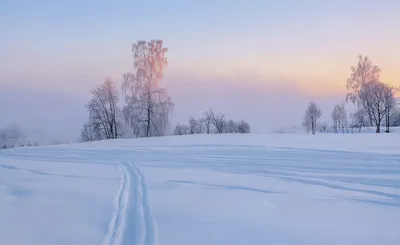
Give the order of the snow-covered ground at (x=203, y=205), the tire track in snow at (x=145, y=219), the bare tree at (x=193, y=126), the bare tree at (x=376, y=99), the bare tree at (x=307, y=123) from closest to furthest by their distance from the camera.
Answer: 1. the tire track in snow at (x=145, y=219)
2. the snow-covered ground at (x=203, y=205)
3. the bare tree at (x=376, y=99)
4. the bare tree at (x=193, y=126)
5. the bare tree at (x=307, y=123)

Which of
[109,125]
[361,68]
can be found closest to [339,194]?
[109,125]

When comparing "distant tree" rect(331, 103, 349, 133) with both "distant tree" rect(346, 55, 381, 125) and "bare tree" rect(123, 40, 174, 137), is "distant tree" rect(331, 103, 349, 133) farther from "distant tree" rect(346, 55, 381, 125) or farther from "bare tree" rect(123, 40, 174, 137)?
"bare tree" rect(123, 40, 174, 137)

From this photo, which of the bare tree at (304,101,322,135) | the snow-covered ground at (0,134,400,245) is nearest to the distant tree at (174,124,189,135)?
the bare tree at (304,101,322,135)

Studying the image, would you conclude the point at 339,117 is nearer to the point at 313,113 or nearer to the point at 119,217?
the point at 313,113

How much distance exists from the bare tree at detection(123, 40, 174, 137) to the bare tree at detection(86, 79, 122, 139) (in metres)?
4.96

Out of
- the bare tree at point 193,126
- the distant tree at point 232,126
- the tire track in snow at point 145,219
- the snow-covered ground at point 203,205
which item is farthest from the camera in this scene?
the distant tree at point 232,126

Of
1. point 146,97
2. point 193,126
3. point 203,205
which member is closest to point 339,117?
point 193,126

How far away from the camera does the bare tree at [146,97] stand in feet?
104

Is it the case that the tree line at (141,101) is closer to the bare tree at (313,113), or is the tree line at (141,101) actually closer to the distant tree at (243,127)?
the distant tree at (243,127)

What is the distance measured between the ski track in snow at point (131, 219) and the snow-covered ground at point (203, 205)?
0.05 ft

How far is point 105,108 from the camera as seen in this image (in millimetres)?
36688

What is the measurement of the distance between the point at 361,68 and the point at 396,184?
4071cm

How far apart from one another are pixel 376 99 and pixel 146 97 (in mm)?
31534

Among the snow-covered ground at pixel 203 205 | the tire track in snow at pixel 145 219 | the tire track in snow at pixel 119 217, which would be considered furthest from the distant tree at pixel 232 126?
the tire track in snow at pixel 145 219
